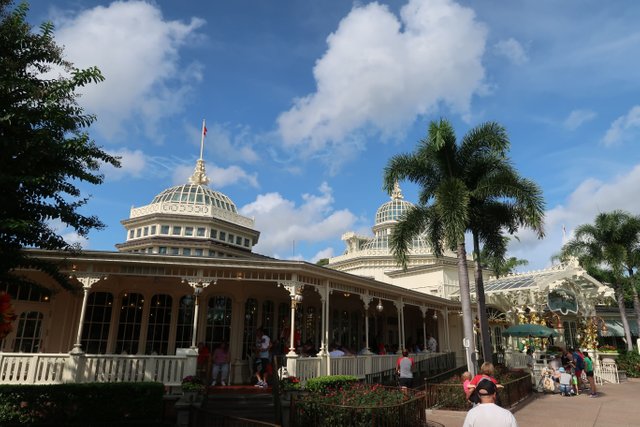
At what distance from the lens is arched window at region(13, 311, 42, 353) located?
15.1 m

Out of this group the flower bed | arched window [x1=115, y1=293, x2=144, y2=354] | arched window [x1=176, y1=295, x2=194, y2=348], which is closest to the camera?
the flower bed

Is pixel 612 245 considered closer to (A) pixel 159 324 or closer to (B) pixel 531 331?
(B) pixel 531 331

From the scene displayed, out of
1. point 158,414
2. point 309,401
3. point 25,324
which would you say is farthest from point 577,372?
point 25,324

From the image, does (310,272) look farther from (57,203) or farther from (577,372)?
(577,372)

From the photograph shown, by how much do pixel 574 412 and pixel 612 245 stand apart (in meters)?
19.7

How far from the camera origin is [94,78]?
9.84 meters

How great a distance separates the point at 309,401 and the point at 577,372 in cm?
1308

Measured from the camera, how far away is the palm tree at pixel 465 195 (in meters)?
16.3

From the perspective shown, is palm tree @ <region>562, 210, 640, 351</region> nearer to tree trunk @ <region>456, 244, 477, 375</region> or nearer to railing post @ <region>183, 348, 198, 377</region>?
tree trunk @ <region>456, 244, 477, 375</region>

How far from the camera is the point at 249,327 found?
16812 mm

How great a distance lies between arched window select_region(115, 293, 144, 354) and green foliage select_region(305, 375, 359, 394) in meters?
7.00

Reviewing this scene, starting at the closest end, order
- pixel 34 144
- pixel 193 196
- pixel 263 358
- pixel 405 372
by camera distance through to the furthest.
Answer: pixel 34 144 < pixel 405 372 < pixel 263 358 < pixel 193 196

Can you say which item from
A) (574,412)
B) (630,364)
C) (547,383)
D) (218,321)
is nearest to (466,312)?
(574,412)

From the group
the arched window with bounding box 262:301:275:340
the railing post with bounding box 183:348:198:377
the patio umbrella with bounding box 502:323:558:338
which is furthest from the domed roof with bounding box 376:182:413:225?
the railing post with bounding box 183:348:198:377
